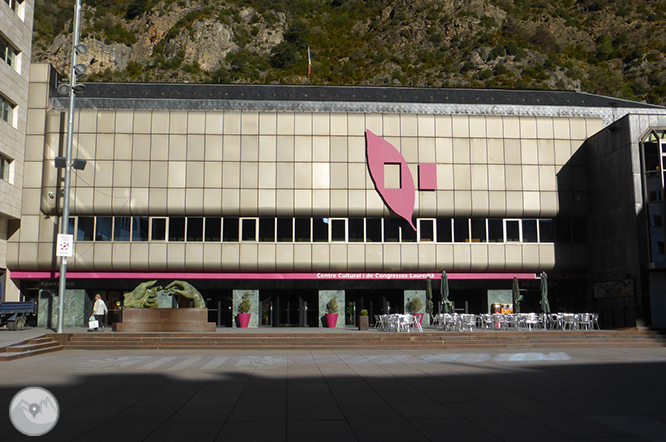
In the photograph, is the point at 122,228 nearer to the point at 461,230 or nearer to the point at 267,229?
the point at 267,229

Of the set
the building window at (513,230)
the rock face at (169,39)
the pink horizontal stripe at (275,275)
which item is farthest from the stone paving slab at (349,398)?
the rock face at (169,39)

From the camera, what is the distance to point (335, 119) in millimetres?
Result: 35812

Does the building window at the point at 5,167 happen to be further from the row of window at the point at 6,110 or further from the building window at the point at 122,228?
the building window at the point at 122,228

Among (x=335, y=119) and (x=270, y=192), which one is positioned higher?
(x=335, y=119)

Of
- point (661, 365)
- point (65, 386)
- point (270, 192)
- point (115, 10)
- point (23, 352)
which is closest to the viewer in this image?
point (65, 386)

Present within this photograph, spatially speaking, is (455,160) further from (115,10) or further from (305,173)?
(115,10)

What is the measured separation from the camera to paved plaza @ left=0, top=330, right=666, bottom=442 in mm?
7938

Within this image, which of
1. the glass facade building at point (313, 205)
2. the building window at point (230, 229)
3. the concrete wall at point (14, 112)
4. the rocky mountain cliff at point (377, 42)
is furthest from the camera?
the rocky mountain cliff at point (377, 42)

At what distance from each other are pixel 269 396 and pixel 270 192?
24.9m

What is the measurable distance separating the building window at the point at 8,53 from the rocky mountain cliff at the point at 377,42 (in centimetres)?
6281

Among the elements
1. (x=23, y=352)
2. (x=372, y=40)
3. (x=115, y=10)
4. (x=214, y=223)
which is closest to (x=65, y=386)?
(x=23, y=352)

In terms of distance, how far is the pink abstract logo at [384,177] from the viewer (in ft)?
115

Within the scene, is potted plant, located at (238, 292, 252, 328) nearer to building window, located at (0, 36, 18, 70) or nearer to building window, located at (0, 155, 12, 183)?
building window, located at (0, 155, 12, 183)

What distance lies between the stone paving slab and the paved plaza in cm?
3
